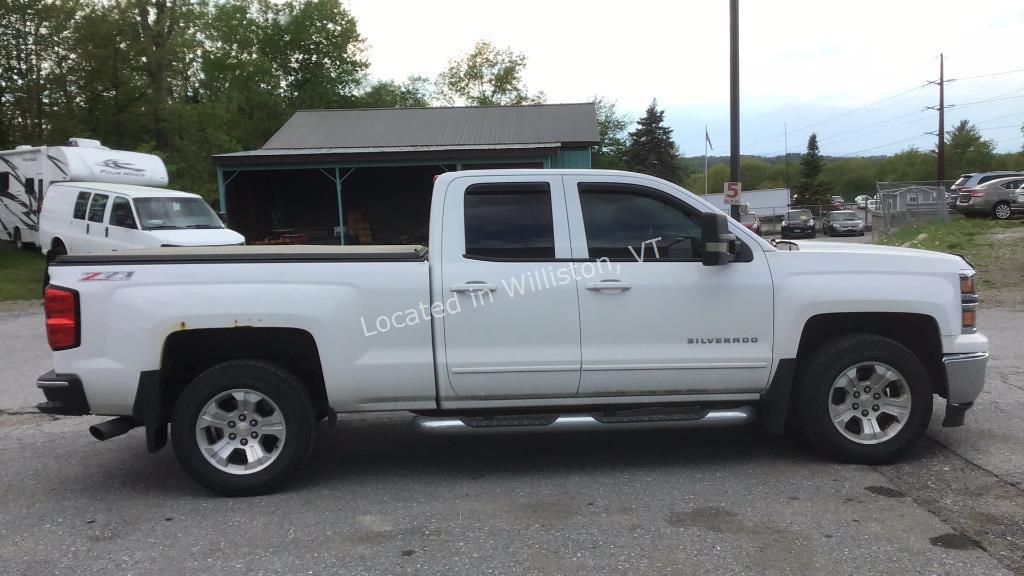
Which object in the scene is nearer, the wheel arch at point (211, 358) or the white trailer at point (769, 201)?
the wheel arch at point (211, 358)

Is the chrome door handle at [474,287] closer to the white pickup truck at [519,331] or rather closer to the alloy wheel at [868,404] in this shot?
the white pickup truck at [519,331]

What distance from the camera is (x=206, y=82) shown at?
1997 inches

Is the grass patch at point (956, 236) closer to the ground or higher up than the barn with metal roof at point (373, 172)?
closer to the ground

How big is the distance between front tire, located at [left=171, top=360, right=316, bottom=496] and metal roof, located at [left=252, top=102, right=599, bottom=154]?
69.6 ft

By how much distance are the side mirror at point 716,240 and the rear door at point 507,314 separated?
2.73 ft

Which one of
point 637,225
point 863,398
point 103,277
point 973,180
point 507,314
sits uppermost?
point 973,180

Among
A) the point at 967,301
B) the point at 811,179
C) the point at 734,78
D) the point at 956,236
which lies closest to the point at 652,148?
the point at 811,179

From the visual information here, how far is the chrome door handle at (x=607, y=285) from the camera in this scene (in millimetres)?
4629

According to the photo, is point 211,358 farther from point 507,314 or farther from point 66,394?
point 507,314

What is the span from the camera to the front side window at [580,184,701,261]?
4.75 metres

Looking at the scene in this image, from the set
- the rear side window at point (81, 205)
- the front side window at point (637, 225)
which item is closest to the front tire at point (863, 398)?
the front side window at point (637, 225)

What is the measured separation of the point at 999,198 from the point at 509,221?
26.0 meters

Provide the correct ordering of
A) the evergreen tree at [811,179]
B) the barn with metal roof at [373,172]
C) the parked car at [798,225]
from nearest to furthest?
the barn with metal roof at [373,172], the parked car at [798,225], the evergreen tree at [811,179]

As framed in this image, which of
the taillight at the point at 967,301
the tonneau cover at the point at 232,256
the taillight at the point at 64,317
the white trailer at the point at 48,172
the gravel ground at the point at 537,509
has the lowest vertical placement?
the gravel ground at the point at 537,509
